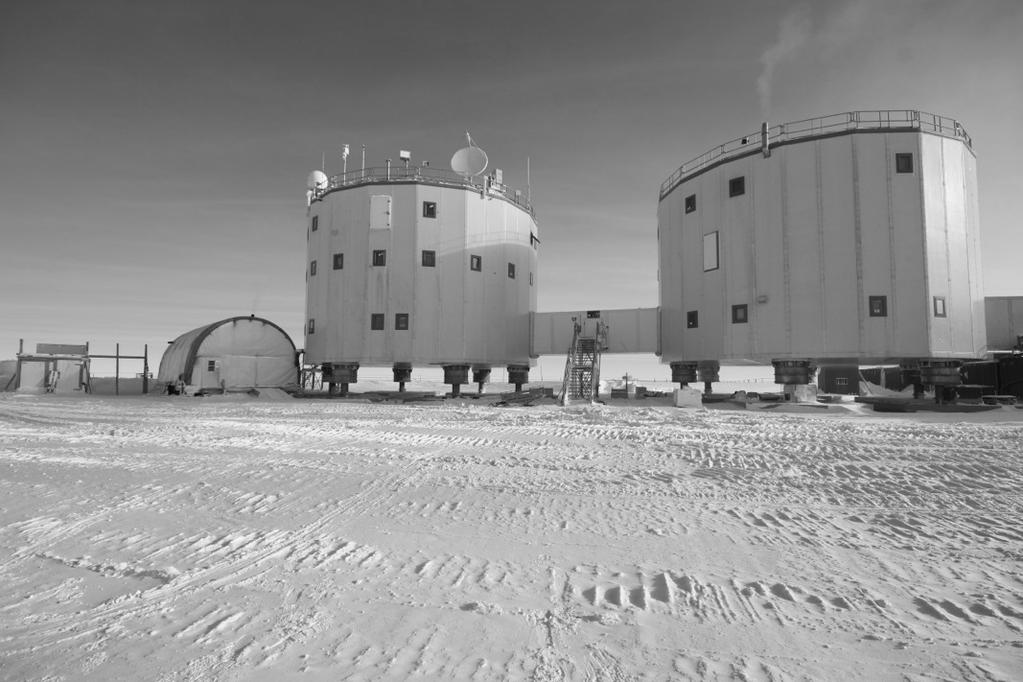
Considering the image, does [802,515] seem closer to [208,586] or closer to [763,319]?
[208,586]

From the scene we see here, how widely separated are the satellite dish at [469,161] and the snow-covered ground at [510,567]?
2293cm

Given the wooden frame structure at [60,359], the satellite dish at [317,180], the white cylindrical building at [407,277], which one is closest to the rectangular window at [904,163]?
the white cylindrical building at [407,277]

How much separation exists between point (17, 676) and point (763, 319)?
75.2ft

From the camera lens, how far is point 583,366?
2378 centimetres

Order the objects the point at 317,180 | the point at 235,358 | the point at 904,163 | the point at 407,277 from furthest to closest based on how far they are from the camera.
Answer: the point at 317,180
the point at 235,358
the point at 407,277
the point at 904,163

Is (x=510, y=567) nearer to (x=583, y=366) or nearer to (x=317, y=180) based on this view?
(x=583, y=366)

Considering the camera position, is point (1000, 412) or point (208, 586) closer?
point (208, 586)

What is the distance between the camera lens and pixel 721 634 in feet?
9.98

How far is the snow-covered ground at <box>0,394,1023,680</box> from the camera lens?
280 cm

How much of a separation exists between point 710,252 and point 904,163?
24.5 ft

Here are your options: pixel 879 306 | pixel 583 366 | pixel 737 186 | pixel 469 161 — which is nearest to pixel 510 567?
pixel 583 366

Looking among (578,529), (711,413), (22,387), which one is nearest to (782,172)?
(711,413)

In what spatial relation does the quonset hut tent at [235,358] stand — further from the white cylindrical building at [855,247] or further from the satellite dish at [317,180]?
the white cylindrical building at [855,247]

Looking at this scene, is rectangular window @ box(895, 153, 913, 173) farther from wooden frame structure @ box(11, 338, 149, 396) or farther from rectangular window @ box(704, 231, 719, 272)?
wooden frame structure @ box(11, 338, 149, 396)
